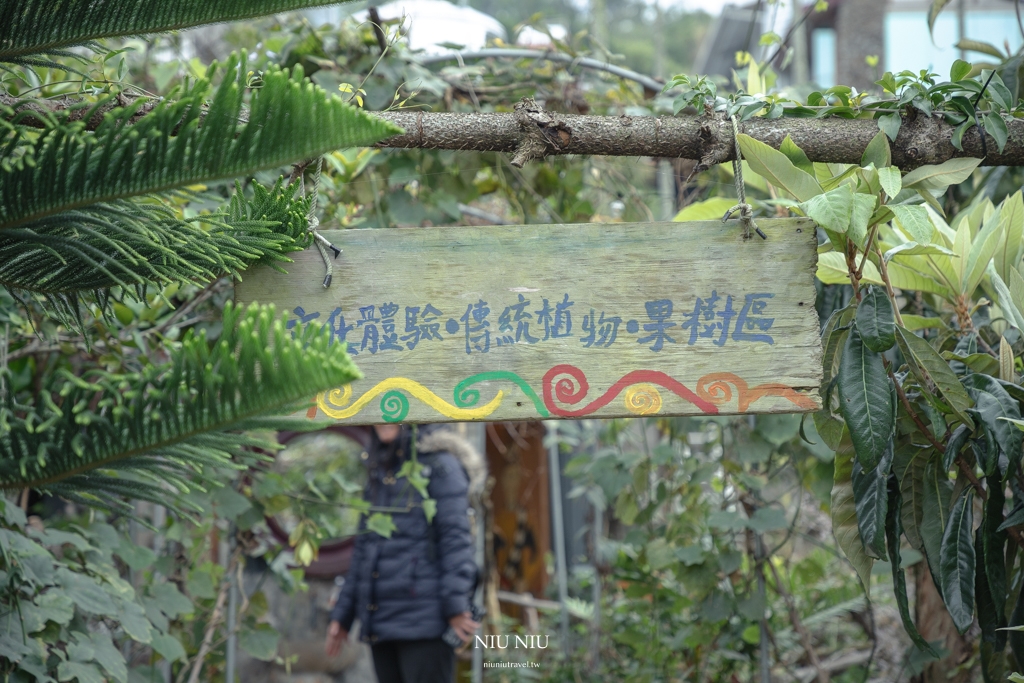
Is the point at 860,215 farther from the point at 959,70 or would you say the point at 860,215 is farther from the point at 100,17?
the point at 100,17

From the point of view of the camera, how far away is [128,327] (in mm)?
2121

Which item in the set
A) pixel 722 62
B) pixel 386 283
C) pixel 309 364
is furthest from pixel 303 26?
pixel 722 62

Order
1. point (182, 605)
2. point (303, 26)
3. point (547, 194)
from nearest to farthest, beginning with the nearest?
point (182, 605) → point (303, 26) → point (547, 194)

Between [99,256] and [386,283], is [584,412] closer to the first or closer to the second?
[386,283]

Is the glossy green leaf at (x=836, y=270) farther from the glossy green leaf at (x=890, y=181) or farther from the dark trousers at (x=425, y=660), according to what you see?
the dark trousers at (x=425, y=660)

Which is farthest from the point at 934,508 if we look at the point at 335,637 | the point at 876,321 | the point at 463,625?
the point at 335,637

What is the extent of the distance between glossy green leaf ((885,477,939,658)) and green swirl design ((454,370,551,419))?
751 millimetres

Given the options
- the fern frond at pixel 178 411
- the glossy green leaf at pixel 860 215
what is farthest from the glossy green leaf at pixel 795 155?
the fern frond at pixel 178 411

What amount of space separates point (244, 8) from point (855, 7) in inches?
231

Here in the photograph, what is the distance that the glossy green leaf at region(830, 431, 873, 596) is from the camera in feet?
5.24

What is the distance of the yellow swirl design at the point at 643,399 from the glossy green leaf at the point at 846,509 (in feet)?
1.69

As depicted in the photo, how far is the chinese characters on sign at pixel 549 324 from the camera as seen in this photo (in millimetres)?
1348

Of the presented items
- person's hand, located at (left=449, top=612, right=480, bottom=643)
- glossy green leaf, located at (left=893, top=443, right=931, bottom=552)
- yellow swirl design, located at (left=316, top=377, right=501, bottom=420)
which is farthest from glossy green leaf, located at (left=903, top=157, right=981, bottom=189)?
person's hand, located at (left=449, top=612, right=480, bottom=643)

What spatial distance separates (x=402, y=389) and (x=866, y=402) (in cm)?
82
